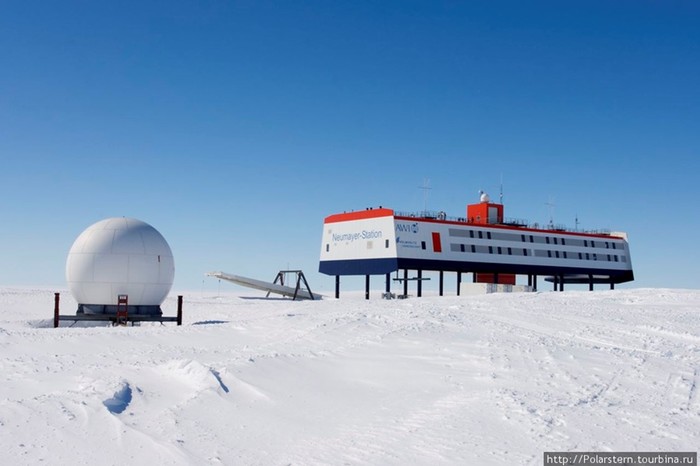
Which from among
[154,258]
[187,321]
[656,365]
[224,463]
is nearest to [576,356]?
[656,365]

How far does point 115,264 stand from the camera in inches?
1363

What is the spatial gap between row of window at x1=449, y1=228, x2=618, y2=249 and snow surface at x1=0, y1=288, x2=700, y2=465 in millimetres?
35387

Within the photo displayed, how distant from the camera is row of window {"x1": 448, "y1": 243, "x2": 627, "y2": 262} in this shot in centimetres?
6219

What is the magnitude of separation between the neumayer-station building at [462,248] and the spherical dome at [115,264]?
25.2 meters

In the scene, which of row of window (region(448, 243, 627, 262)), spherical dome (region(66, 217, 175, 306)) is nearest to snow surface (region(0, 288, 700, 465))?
spherical dome (region(66, 217, 175, 306))

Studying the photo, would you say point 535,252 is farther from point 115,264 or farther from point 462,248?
point 115,264

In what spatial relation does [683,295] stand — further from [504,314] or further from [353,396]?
[353,396]

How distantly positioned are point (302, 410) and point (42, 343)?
13.4m

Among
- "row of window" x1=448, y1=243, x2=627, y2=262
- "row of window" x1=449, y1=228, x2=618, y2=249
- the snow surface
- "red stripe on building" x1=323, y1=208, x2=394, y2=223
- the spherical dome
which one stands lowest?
the snow surface

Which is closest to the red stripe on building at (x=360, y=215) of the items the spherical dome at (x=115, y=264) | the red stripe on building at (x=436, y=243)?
the red stripe on building at (x=436, y=243)

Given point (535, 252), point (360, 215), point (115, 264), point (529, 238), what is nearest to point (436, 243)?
point (360, 215)

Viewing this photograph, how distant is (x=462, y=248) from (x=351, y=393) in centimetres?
4752

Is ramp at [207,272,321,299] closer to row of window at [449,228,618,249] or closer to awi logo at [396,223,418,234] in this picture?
awi logo at [396,223,418,234]

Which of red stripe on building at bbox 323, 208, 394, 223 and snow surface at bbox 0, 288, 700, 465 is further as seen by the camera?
red stripe on building at bbox 323, 208, 394, 223
